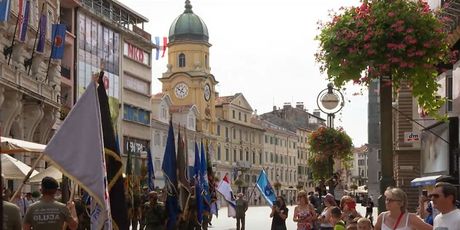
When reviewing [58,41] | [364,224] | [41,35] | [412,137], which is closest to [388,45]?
[364,224]

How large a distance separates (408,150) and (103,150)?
27623mm

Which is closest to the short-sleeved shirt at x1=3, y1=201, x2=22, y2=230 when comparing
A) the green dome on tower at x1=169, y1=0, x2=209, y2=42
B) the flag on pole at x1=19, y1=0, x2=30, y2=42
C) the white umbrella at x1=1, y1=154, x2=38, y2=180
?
the white umbrella at x1=1, y1=154, x2=38, y2=180

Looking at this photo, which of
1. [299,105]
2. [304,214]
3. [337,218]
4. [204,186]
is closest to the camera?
[337,218]

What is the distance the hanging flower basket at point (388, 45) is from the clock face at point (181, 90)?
88.4 metres

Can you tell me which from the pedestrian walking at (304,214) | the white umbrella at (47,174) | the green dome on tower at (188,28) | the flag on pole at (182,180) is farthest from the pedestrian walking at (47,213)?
the green dome on tower at (188,28)

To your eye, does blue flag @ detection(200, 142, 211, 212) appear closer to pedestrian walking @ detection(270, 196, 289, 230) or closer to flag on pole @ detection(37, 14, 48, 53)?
pedestrian walking @ detection(270, 196, 289, 230)

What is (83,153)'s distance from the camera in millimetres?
8844

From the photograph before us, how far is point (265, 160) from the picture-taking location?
5039 inches

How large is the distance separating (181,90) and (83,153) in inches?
3681

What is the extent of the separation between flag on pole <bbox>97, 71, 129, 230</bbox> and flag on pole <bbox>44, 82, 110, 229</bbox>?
0.46 m

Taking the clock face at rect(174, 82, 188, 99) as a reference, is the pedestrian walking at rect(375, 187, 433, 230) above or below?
below

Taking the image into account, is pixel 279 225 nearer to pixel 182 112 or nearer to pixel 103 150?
pixel 103 150

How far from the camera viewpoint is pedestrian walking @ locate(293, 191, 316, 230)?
15648 millimetres

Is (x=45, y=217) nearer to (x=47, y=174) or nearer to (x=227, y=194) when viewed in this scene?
(x=47, y=174)
